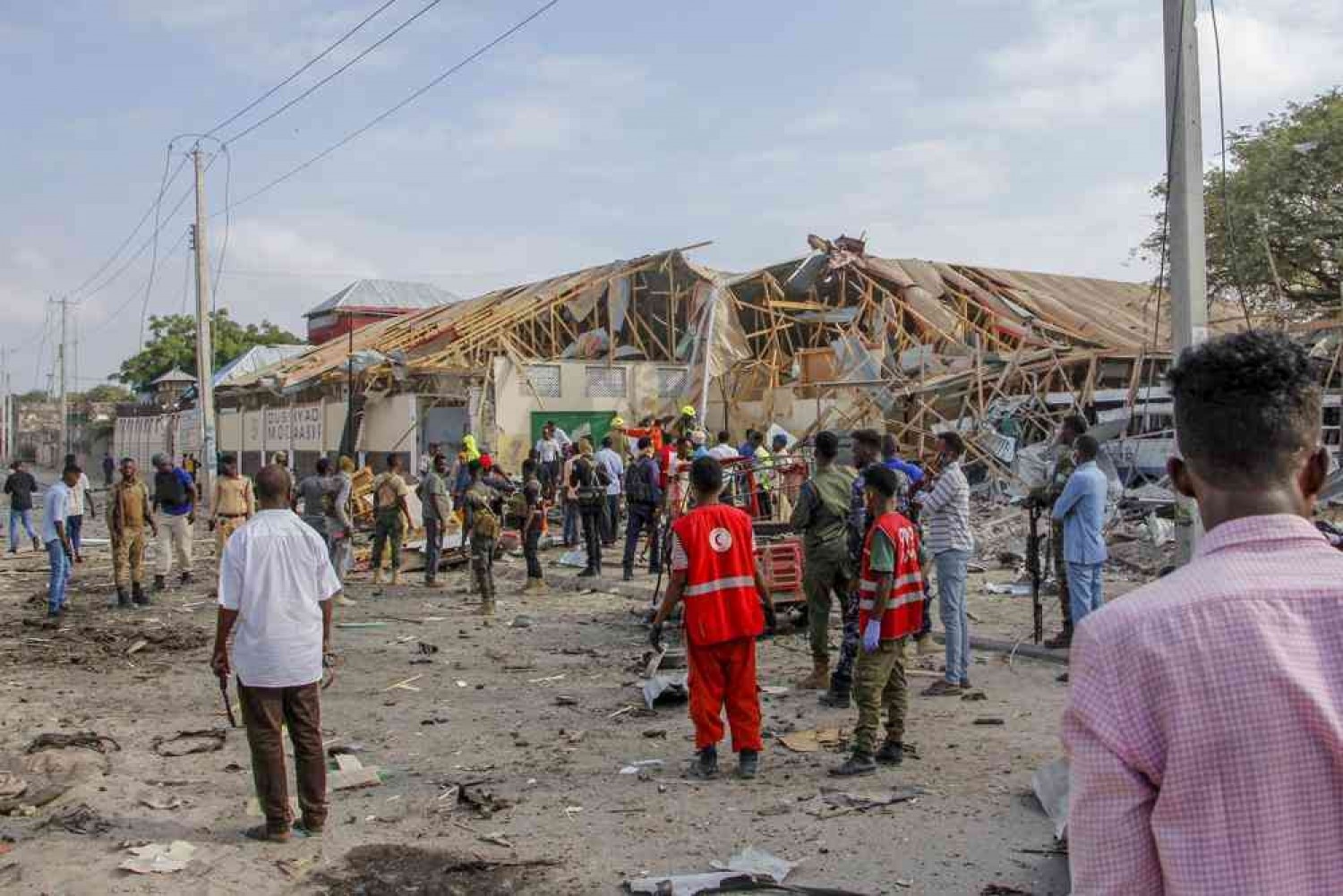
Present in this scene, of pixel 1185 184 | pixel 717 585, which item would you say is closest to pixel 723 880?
pixel 717 585

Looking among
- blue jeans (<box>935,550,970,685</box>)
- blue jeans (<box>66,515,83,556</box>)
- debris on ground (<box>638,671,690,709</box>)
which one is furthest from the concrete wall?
blue jeans (<box>935,550,970,685</box>)

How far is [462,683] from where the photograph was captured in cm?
968

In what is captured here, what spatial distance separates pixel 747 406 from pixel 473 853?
2063cm

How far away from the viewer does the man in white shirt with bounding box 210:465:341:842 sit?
19.1 ft

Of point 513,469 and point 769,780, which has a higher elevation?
point 513,469

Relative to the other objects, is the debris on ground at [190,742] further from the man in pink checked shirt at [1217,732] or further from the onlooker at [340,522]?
the man in pink checked shirt at [1217,732]

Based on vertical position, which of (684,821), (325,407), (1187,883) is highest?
(325,407)

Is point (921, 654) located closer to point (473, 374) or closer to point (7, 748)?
point (7, 748)

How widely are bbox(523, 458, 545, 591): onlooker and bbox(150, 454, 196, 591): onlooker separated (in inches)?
160

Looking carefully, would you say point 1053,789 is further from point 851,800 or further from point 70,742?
point 70,742

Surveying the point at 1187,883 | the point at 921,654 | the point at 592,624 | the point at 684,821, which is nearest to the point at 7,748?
the point at 684,821

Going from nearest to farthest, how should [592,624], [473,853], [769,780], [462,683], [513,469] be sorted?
[473,853] → [769,780] → [462,683] → [592,624] → [513,469]

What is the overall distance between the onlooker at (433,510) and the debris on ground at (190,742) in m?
7.14

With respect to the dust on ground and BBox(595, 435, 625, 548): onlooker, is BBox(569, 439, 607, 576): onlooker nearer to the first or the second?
BBox(595, 435, 625, 548): onlooker
